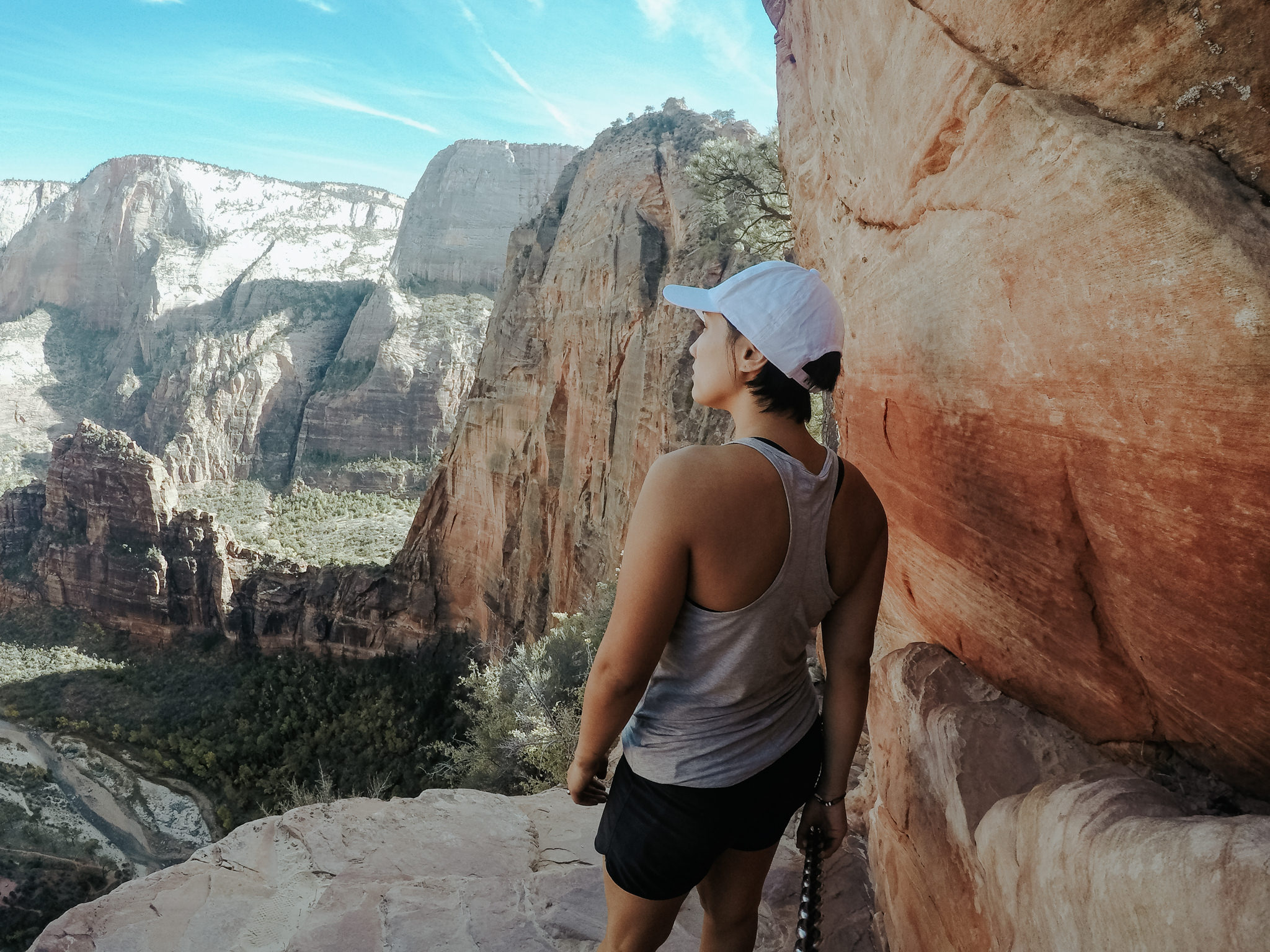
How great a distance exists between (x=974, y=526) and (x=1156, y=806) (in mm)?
897

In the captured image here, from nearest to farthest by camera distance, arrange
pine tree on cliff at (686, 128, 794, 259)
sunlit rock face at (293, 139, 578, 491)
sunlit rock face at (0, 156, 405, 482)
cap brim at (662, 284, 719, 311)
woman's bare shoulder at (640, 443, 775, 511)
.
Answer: woman's bare shoulder at (640, 443, 775, 511)
cap brim at (662, 284, 719, 311)
pine tree on cliff at (686, 128, 794, 259)
sunlit rock face at (293, 139, 578, 491)
sunlit rock face at (0, 156, 405, 482)

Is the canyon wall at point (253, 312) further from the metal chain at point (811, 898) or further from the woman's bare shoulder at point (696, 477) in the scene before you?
the woman's bare shoulder at point (696, 477)

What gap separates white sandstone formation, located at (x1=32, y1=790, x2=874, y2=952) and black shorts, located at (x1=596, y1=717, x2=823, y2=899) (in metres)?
1.44

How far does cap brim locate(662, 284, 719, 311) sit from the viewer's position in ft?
5.01

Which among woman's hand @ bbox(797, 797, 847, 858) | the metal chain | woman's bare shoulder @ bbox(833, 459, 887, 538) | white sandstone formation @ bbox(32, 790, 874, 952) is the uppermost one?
woman's bare shoulder @ bbox(833, 459, 887, 538)

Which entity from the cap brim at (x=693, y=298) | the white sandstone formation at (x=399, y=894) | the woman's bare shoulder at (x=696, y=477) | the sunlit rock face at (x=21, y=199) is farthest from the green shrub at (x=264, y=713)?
the sunlit rock face at (x=21, y=199)

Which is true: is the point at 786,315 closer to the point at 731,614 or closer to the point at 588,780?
the point at 731,614

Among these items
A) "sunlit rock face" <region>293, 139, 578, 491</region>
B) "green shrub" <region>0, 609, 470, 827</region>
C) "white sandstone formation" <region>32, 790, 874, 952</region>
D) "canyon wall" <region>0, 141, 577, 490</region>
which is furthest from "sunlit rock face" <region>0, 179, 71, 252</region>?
"white sandstone formation" <region>32, 790, 874, 952</region>

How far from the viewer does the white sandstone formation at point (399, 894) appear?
113 inches

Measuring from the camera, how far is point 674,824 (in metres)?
1.56

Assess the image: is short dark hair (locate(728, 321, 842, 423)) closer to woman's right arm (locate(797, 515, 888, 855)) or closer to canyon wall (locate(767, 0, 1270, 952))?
woman's right arm (locate(797, 515, 888, 855))

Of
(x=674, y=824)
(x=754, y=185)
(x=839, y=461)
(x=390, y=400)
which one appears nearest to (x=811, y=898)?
(x=674, y=824)

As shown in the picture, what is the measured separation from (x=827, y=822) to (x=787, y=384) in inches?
48.7

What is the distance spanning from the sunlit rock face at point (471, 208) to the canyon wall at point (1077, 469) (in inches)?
2817
